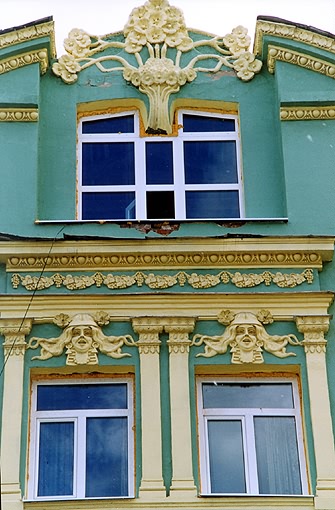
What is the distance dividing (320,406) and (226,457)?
1.12 m

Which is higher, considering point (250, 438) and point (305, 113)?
point (305, 113)

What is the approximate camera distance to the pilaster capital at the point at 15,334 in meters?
14.0

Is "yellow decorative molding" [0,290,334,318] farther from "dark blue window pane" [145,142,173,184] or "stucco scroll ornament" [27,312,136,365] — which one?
"dark blue window pane" [145,142,173,184]

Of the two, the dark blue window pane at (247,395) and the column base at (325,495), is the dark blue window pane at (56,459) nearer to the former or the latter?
the dark blue window pane at (247,395)

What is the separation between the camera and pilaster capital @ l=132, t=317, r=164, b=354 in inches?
554

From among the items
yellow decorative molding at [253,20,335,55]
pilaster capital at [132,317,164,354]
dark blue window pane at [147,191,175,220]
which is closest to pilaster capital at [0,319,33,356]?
pilaster capital at [132,317,164,354]

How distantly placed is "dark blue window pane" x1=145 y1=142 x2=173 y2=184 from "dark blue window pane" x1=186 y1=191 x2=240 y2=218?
35 centimetres

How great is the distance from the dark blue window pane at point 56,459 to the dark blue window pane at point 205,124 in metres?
4.09

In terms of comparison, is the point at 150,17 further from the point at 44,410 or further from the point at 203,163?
the point at 44,410

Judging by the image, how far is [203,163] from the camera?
15.7 metres

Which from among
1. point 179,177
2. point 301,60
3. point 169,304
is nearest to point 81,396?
point 169,304

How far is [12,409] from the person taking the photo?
1367cm

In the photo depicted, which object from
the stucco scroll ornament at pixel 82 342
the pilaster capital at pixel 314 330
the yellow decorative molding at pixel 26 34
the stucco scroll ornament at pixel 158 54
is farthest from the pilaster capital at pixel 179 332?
the yellow decorative molding at pixel 26 34

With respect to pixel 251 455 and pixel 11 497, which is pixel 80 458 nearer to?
pixel 11 497
